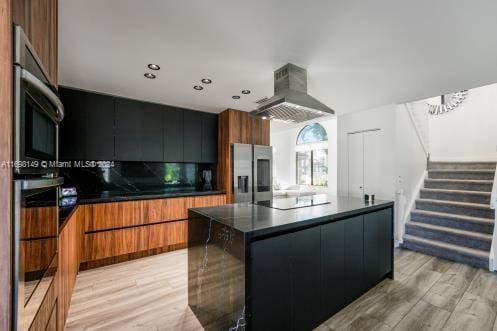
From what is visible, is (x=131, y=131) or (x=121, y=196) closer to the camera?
(x=121, y=196)

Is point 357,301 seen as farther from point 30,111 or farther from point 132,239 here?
point 132,239

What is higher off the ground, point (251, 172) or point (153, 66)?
point (153, 66)

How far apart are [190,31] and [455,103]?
231 inches

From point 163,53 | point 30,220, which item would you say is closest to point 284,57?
point 163,53

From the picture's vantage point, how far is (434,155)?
512 cm

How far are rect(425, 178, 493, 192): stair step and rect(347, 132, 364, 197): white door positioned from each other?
1.55 m

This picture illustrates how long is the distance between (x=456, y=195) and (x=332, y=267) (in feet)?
11.8

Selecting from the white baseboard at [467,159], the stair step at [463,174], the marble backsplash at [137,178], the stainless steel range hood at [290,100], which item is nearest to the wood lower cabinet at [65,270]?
the marble backsplash at [137,178]

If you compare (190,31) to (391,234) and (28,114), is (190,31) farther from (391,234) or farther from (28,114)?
(391,234)

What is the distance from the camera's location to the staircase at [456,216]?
3.13 metres

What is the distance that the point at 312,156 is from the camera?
7.40 m

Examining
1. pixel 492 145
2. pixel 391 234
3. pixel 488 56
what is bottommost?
pixel 391 234

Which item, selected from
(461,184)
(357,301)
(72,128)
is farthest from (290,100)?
(461,184)

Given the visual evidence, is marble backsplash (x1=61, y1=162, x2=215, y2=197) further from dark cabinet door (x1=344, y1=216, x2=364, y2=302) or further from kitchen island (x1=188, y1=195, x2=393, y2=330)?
dark cabinet door (x1=344, y1=216, x2=364, y2=302)
